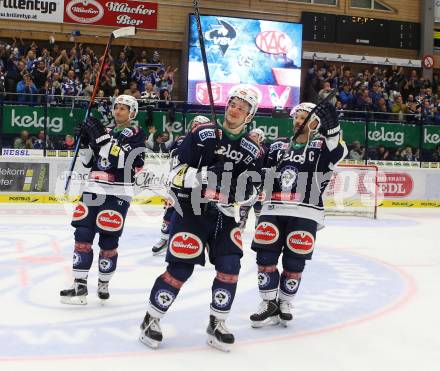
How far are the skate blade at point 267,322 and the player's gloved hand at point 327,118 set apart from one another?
4.48 feet

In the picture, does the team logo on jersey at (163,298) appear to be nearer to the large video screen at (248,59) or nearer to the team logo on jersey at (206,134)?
the team logo on jersey at (206,134)

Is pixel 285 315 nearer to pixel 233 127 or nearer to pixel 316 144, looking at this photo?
pixel 316 144

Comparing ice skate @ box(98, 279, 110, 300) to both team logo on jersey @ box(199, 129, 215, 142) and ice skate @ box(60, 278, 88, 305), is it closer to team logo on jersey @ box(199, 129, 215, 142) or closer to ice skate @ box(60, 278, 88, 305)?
ice skate @ box(60, 278, 88, 305)

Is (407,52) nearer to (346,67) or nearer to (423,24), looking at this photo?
(423,24)

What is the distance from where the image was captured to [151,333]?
365cm

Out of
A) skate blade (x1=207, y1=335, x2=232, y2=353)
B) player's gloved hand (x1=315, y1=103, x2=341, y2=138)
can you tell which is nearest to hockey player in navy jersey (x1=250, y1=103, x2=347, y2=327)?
player's gloved hand (x1=315, y1=103, x2=341, y2=138)

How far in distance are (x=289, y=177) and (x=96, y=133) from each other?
159 centimetres

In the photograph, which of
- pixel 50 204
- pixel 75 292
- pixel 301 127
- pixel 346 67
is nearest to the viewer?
pixel 301 127

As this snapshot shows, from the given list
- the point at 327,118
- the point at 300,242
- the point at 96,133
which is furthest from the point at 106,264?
the point at 327,118

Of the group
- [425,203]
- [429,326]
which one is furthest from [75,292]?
[425,203]

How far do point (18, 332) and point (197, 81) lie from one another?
13735 mm

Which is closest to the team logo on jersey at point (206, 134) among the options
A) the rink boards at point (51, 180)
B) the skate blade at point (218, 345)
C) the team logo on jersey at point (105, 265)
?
the skate blade at point (218, 345)

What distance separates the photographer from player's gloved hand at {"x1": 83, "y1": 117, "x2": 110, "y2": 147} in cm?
477

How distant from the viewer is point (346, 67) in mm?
19859
